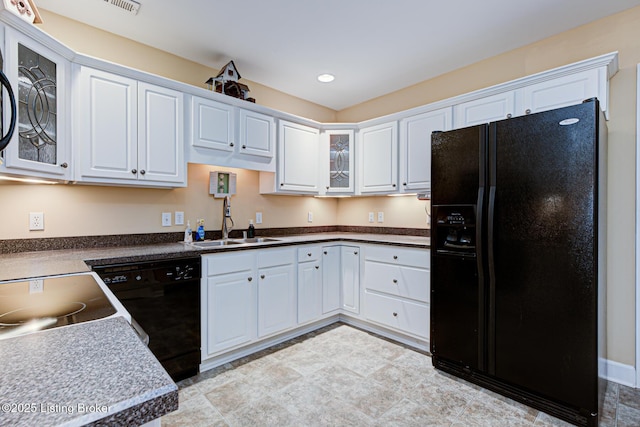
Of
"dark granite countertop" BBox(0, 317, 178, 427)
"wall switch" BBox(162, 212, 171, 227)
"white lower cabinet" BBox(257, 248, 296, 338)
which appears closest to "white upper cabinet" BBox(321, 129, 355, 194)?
"white lower cabinet" BBox(257, 248, 296, 338)

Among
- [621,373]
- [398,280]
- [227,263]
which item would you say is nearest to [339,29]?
[227,263]

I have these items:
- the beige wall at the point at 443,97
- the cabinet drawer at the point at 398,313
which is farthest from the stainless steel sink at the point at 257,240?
the cabinet drawer at the point at 398,313

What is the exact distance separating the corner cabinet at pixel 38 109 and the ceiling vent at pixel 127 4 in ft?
1.73

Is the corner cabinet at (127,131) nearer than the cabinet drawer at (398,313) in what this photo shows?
Yes

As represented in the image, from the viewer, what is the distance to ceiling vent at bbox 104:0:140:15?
2121 millimetres

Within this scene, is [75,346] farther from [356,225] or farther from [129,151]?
[356,225]

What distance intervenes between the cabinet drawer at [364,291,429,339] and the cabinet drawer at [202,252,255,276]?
4.19 ft

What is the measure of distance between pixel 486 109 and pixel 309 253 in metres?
2.04

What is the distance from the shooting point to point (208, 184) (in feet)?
9.91

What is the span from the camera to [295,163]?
11.2 feet

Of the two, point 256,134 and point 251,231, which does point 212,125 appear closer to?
point 256,134

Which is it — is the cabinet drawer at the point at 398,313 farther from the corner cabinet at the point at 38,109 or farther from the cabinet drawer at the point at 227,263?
the corner cabinet at the point at 38,109

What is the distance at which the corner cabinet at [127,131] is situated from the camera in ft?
6.94

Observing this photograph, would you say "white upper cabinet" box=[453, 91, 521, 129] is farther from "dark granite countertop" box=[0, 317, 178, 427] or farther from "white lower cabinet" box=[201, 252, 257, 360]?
"dark granite countertop" box=[0, 317, 178, 427]
